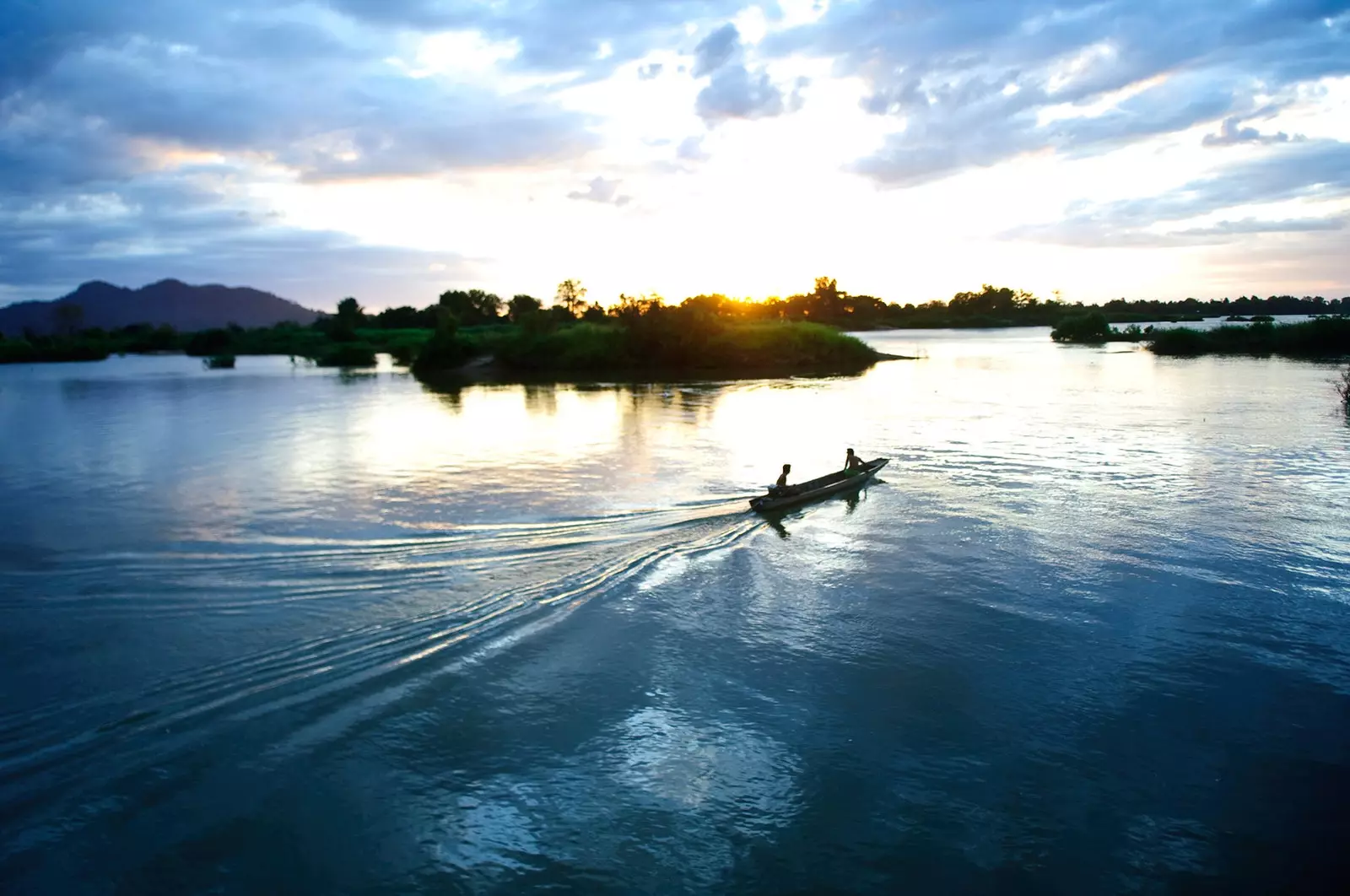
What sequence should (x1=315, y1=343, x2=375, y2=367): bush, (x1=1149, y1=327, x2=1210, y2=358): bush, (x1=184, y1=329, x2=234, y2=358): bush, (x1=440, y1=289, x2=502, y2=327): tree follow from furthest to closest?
(x1=440, y1=289, x2=502, y2=327): tree → (x1=184, y1=329, x2=234, y2=358): bush → (x1=315, y1=343, x2=375, y2=367): bush → (x1=1149, y1=327, x2=1210, y2=358): bush

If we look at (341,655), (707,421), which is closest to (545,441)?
(707,421)

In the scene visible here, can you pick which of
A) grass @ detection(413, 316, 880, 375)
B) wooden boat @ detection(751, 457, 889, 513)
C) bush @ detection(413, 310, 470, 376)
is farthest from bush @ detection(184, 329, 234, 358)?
wooden boat @ detection(751, 457, 889, 513)

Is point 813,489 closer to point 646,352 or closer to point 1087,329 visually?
point 646,352

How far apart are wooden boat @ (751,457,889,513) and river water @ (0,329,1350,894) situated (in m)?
0.40

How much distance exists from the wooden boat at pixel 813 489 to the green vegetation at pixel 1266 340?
6990 cm

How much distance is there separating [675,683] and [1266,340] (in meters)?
87.2

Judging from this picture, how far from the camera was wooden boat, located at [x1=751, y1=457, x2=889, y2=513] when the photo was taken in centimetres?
1856

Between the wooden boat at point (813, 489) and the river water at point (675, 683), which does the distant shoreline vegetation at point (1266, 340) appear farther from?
the wooden boat at point (813, 489)

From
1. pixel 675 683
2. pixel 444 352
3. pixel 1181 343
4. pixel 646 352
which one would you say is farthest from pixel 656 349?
pixel 675 683

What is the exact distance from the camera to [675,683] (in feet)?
35.0

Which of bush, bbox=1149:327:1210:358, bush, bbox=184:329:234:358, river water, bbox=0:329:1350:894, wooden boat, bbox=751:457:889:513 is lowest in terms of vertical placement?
river water, bbox=0:329:1350:894

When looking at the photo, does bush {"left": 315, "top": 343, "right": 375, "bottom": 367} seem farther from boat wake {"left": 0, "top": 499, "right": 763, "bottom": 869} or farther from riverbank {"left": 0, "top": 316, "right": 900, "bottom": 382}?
boat wake {"left": 0, "top": 499, "right": 763, "bottom": 869}

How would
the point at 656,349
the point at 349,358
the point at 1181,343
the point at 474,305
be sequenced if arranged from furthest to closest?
1. the point at 474,305
2. the point at 349,358
3. the point at 1181,343
4. the point at 656,349

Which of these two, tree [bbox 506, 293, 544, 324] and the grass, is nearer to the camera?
the grass
